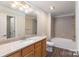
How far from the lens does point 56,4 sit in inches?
79.0

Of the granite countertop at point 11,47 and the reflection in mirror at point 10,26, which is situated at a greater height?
the reflection in mirror at point 10,26

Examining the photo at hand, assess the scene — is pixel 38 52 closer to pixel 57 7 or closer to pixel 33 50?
pixel 33 50

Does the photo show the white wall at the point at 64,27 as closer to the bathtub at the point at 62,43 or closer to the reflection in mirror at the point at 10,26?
the bathtub at the point at 62,43

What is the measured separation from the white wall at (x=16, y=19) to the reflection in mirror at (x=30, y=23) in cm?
10

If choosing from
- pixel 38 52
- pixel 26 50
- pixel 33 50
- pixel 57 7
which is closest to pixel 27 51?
pixel 26 50

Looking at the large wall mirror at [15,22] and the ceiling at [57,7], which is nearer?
the large wall mirror at [15,22]

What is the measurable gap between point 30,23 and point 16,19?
395 millimetres

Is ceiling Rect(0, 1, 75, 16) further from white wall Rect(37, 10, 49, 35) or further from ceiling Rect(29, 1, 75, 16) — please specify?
white wall Rect(37, 10, 49, 35)

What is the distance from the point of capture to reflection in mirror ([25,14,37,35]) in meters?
2.24

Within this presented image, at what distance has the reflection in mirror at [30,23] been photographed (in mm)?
2238

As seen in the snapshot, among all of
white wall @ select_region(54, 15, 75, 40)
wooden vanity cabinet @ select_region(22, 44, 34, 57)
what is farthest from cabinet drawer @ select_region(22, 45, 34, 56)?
white wall @ select_region(54, 15, 75, 40)

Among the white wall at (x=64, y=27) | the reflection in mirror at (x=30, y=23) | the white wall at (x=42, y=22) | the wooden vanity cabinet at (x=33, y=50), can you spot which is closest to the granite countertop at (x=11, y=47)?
the wooden vanity cabinet at (x=33, y=50)

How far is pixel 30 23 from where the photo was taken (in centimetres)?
225

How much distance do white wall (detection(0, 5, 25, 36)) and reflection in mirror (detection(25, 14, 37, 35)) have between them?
0.10 meters
